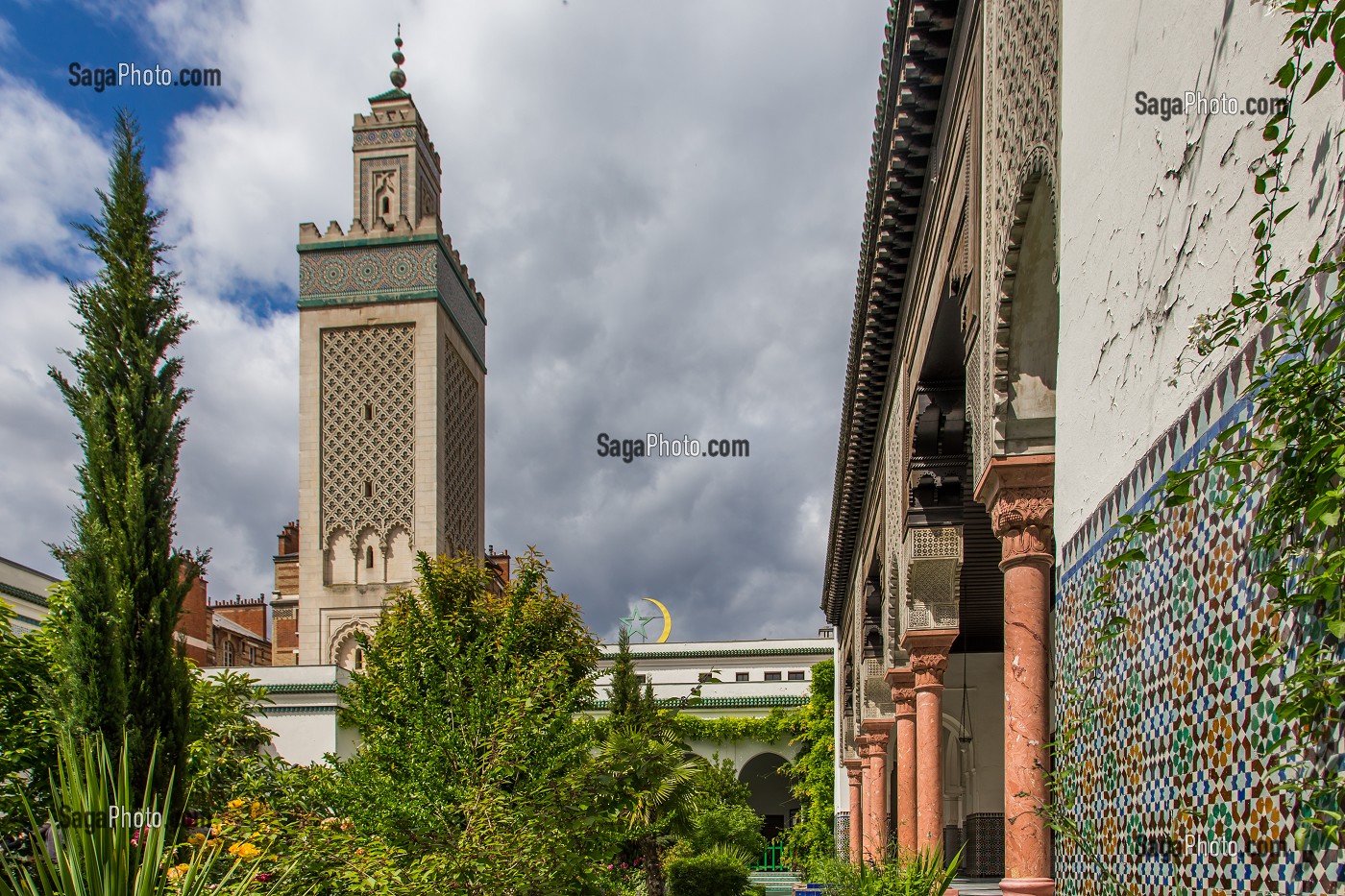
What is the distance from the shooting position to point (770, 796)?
110ft

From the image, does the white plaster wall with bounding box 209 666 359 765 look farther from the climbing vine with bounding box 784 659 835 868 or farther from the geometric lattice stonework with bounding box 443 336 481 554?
the climbing vine with bounding box 784 659 835 868

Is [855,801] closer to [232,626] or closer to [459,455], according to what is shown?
[459,455]

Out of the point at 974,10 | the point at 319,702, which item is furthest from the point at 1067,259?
the point at 319,702

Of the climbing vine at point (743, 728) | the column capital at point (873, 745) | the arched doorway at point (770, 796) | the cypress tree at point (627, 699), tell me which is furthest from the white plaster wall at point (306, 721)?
the column capital at point (873, 745)

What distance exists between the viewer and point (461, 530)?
32.6 m

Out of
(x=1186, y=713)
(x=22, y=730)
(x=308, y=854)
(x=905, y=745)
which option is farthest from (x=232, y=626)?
(x=1186, y=713)

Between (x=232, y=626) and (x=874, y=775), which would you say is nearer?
(x=874, y=775)

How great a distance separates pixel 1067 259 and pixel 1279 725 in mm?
2005

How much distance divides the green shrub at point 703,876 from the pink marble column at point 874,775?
343cm

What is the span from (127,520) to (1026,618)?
5.76m

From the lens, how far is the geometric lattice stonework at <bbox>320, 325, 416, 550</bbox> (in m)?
30.8

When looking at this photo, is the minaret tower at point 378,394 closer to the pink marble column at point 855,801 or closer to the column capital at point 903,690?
the pink marble column at point 855,801

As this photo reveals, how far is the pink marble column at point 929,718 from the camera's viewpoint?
35.1 feet

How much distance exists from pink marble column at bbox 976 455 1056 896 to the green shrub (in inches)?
576
